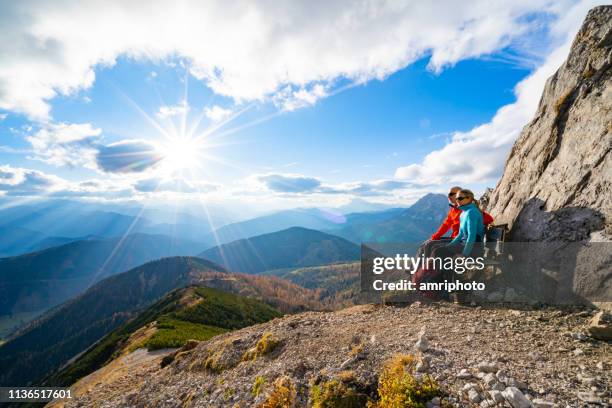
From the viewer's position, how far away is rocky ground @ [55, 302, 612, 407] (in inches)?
245

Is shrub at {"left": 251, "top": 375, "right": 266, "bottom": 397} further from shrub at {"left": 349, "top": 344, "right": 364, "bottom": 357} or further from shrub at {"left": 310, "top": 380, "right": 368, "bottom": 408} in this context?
shrub at {"left": 349, "top": 344, "right": 364, "bottom": 357}

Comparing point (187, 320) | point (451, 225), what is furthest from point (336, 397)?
point (187, 320)

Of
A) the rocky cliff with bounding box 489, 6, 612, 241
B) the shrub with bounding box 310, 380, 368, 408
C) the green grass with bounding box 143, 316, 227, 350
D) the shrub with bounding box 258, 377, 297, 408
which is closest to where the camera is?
the shrub with bounding box 310, 380, 368, 408

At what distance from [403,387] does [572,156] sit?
40.0ft

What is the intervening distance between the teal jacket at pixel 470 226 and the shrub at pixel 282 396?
30.1ft

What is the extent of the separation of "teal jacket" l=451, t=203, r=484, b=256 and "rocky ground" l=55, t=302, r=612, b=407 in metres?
2.72

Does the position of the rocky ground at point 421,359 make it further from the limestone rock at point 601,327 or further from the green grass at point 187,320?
the green grass at point 187,320

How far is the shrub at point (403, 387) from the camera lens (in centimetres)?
652

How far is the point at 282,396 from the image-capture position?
28.4ft

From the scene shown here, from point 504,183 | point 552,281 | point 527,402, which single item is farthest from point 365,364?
point 504,183

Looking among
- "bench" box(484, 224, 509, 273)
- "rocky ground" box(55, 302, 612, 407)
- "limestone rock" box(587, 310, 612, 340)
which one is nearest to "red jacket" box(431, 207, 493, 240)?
"bench" box(484, 224, 509, 273)

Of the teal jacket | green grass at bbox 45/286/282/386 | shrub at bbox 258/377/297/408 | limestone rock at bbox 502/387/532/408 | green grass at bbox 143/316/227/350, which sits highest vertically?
the teal jacket

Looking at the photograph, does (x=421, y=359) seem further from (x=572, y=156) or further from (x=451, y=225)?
(x=572, y=156)

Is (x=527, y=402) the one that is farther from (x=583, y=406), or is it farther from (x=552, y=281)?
(x=552, y=281)
